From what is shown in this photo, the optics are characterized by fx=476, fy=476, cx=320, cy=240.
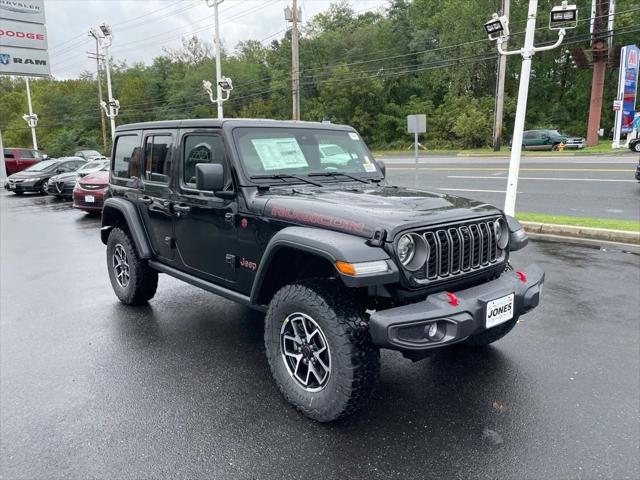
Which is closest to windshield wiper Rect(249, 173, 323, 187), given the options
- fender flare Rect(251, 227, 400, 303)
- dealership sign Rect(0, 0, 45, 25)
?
fender flare Rect(251, 227, 400, 303)

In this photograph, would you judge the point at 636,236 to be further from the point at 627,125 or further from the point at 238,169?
the point at 627,125

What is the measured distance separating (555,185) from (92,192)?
13625mm

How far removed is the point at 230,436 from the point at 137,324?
235cm

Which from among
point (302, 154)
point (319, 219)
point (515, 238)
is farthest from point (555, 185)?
point (319, 219)

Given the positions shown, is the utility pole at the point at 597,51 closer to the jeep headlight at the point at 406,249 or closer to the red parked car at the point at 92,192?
the red parked car at the point at 92,192

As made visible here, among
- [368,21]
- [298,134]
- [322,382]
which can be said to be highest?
[368,21]

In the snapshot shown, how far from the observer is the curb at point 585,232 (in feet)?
25.7

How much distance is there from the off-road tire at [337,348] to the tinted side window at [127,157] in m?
2.66

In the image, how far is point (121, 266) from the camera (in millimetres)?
5340

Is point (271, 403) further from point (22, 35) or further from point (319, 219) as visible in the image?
point (22, 35)

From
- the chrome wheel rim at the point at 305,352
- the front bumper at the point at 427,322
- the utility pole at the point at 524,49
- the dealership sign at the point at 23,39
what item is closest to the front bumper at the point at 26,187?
the dealership sign at the point at 23,39

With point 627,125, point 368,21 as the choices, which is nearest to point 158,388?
point 627,125

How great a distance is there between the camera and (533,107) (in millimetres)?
45438

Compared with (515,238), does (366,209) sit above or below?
above
